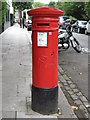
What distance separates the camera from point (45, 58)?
14.7 feet

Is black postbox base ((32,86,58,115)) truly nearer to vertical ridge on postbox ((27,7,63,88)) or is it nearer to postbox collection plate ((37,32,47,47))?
vertical ridge on postbox ((27,7,63,88))

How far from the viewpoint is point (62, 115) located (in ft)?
15.3

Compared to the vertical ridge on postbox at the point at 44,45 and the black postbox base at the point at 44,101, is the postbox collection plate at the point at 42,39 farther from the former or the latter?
the black postbox base at the point at 44,101

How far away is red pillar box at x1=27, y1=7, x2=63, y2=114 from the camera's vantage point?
14.5ft

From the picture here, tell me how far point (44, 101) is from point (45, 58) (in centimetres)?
76

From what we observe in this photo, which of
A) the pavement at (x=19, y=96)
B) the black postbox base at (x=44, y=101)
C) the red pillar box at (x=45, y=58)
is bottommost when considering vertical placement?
the pavement at (x=19, y=96)

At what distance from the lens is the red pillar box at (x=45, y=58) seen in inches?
174

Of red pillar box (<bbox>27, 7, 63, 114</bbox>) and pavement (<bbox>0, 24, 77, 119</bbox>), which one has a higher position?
red pillar box (<bbox>27, 7, 63, 114</bbox>)

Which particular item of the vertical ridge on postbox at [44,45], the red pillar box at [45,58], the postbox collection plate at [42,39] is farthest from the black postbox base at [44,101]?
the postbox collection plate at [42,39]

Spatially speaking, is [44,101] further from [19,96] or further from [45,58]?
[19,96]

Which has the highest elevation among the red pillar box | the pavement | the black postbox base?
the red pillar box

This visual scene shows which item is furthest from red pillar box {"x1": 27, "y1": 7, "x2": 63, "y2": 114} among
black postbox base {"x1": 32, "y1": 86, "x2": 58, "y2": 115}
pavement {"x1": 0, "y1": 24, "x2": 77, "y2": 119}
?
pavement {"x1": 0, "y1": 24, "x2": 77, "y2": 119}

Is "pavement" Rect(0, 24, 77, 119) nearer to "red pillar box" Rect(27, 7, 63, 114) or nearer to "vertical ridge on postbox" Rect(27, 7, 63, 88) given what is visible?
"red pillar box" Rect(27, 7, 63, 114)

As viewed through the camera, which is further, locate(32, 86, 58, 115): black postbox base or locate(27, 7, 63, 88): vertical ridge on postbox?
locate(32, 86, 58, 115): black postbox base
